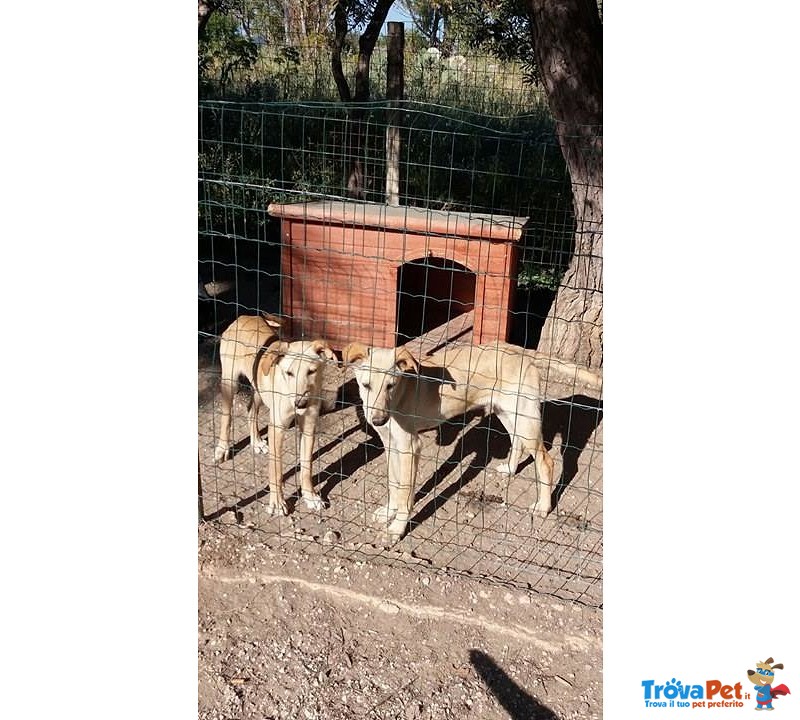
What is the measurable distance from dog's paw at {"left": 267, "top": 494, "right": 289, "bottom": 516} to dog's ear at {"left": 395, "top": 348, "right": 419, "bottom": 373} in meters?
1.13

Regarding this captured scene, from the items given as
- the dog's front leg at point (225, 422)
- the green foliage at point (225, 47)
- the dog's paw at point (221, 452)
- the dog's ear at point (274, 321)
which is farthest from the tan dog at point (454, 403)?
the green foliage at point (225, 47)

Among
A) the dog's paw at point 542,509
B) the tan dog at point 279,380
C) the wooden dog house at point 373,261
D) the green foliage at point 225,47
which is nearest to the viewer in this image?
the tan dog at point 279,380

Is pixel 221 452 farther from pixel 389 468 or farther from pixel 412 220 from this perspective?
pixel 412 220

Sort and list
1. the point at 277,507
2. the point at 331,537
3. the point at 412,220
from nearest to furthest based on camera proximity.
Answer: the point at 331,537 < the point at 277,507 < the point at 412,220

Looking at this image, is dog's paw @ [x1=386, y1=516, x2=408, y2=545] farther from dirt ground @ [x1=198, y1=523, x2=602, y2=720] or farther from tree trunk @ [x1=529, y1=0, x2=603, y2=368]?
tree trunk @ [x1=529, y1=0, x2=603, y2=368]

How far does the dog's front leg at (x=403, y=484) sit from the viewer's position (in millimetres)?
4449

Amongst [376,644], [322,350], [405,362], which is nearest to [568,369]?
[405,362]

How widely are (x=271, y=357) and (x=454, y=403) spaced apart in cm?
110

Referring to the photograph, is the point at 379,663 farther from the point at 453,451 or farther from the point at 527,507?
the point at 453,451

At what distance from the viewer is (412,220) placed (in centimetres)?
614

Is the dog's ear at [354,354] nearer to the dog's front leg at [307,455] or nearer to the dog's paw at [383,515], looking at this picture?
the dog's front leg at [307,455]
